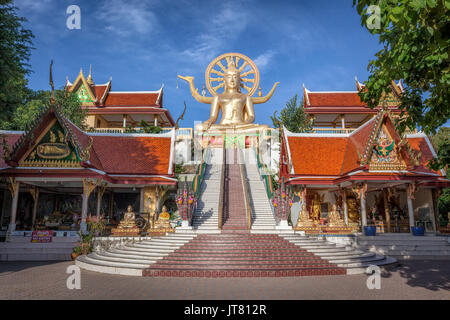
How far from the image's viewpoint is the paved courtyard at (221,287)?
6.29 metres

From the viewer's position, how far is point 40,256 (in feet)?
39.0

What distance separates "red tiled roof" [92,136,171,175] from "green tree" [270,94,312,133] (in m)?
8.86

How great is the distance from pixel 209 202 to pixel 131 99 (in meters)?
20.3

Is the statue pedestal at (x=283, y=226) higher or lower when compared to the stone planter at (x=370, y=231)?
higher

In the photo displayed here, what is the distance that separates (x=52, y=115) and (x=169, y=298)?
1102cm

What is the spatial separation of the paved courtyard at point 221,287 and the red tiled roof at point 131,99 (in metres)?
23.7

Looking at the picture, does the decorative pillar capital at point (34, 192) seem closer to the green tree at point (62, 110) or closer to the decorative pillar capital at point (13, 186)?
the decorative pillar capital at point (13, 186)

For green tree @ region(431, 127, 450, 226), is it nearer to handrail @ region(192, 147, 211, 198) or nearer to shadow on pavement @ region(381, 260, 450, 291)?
shadow on pavement @ region(381, 260, 450, 291)

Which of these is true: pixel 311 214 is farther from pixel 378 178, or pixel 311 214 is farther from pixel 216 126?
pixel 216 126

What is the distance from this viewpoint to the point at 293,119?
75.7 ft

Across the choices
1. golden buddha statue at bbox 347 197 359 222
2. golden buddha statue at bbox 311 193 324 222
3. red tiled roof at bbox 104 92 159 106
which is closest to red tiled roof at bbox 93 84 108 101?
red tiled roof at bbox 104 92 159 106

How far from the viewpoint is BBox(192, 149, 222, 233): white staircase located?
12720mm

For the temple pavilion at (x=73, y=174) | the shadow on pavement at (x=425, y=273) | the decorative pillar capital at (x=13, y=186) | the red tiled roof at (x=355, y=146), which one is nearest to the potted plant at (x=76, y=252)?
the temple pavilion at (x=73, y=174)

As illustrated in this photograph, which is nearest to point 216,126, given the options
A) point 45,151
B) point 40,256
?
point 45,151
